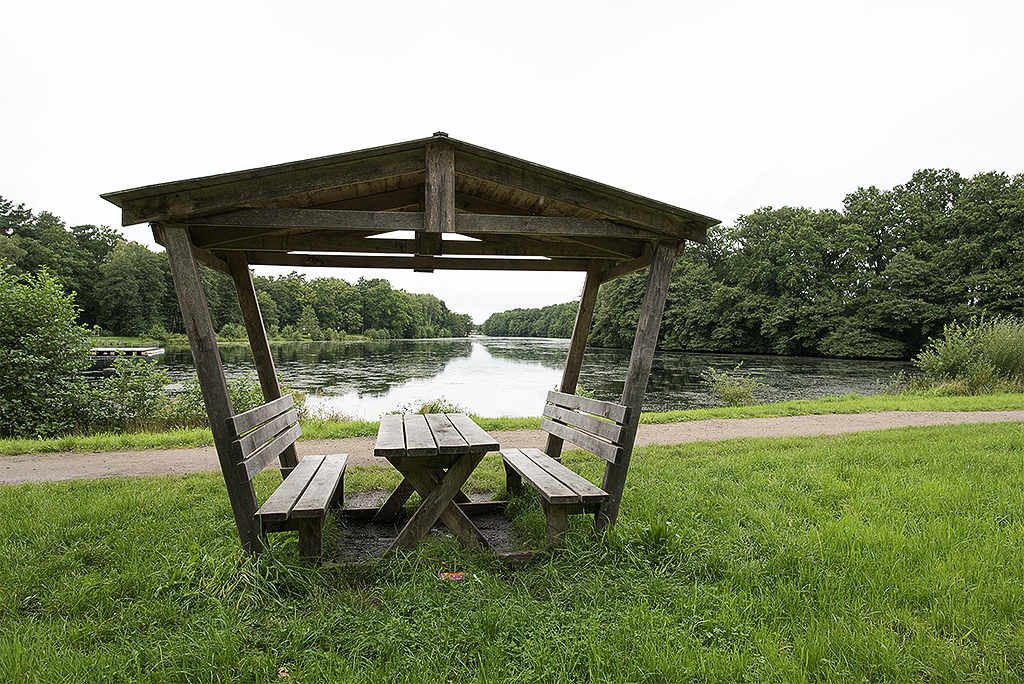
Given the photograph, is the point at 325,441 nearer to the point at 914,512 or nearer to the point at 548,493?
the point at 548,493

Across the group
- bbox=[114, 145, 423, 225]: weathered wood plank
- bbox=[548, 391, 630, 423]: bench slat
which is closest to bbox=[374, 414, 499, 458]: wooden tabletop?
bbox=[548, 391, 630, 423]: bench slat

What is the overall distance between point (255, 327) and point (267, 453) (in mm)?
1394

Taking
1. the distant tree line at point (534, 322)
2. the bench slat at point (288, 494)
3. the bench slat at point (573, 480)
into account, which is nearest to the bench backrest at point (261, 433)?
the bench slat at point (288, 494)

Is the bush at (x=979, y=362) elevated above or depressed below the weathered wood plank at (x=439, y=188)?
below

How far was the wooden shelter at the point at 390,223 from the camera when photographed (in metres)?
3.25

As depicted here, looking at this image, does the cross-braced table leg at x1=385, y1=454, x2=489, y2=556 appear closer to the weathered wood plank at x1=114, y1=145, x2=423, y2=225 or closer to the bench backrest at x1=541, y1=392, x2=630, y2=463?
the bench backrest at x1=541, y1=392, x2=630, y2=463

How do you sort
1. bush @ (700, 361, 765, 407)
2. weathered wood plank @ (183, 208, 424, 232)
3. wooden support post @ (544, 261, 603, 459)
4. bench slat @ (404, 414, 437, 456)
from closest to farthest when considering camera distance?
weathered wood plank @ (183, 208, 424, 232), bench slat @ (404, 414, 437, 456), wooden support post @ (544, 261, 603, 459), bush @ (700, 361, 765, 407)

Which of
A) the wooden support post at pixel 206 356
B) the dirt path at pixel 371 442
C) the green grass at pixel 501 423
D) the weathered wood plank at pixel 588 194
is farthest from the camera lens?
the green grass at pixel 501 423

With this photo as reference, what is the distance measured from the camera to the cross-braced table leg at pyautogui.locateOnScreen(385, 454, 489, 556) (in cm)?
360

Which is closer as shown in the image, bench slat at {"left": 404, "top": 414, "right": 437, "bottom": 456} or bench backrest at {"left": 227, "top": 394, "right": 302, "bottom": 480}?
bench backrest at {"left": 227, "top": 394, "right": 302, "bottom": 480}

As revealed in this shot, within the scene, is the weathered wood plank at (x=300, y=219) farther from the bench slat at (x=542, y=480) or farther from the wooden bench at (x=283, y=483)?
the bench slat at (x=542, y=480)

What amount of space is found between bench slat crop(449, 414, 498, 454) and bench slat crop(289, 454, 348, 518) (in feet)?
3.15

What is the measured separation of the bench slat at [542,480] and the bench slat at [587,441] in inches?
14.1

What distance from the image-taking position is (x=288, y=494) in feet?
11.3
